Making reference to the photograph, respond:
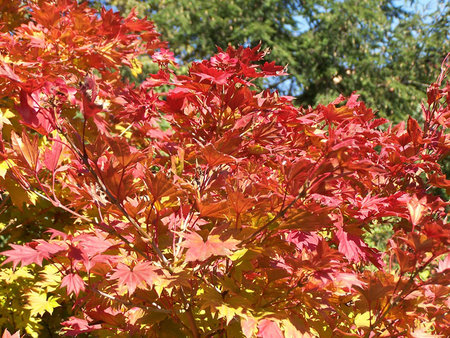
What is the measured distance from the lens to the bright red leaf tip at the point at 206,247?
99 cm

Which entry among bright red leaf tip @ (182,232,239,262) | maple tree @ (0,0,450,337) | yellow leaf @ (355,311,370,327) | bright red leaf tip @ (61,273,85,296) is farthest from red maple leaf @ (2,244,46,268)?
yellow leaf @ (355,311,370,327)

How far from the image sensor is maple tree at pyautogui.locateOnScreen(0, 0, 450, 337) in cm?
104

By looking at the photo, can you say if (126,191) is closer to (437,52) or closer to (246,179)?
(246,179)

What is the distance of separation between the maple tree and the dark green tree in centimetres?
1015

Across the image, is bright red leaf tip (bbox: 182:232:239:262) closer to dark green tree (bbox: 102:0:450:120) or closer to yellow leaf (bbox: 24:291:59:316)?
yellow leaf (bbox: 24:291:59:316)

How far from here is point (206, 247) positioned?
1020 millimetres

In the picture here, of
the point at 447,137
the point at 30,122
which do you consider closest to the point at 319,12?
the point at 447,137

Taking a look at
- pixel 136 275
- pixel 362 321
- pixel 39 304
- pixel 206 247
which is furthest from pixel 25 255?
pixel 39 304

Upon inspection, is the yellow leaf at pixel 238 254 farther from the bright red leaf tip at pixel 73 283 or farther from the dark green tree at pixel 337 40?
the dark green tree at pixel 337 40

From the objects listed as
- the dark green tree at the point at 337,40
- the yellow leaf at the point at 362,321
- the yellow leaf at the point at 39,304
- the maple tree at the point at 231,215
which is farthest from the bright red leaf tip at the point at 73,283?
the dark green tree at the point at 337,40

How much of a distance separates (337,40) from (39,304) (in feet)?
39.7

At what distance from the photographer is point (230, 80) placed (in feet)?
4.73

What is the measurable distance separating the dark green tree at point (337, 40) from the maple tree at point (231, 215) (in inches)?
400

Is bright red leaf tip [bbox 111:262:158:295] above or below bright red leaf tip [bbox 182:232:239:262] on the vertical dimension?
below
